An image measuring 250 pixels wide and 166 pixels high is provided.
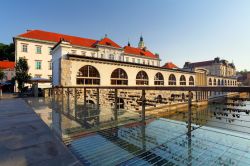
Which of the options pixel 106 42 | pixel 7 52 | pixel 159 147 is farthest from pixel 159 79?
pixel 7 52

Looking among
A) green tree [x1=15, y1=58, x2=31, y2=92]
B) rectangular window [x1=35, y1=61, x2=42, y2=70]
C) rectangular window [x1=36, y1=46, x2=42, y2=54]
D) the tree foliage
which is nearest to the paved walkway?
green tree [x1=15, y1=58, x2=31, y2=92]

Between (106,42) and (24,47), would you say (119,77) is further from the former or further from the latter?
(24,47)

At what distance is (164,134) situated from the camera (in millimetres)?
2500

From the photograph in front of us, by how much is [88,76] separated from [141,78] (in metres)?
7.10

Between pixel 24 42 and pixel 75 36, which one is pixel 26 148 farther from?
pixel 75 36

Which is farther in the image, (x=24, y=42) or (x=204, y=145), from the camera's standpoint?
(x=24, y=42)

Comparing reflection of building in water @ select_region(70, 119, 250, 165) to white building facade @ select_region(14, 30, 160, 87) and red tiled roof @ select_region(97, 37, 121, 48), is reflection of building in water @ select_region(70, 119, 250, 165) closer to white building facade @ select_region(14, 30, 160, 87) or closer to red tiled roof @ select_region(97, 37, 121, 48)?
white building facade @ select_region(14, 30, 160, 87)

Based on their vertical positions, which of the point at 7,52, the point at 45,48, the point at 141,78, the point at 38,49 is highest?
the point at 7,52

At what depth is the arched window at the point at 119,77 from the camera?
1461cm

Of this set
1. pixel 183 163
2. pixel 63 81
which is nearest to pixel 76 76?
pixel 63 81

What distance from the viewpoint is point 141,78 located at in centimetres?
1767

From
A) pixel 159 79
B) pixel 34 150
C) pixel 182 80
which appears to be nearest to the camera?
pixel 34 150

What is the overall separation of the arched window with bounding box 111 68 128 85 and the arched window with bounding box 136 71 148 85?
186 cm

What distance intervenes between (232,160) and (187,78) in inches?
1020
